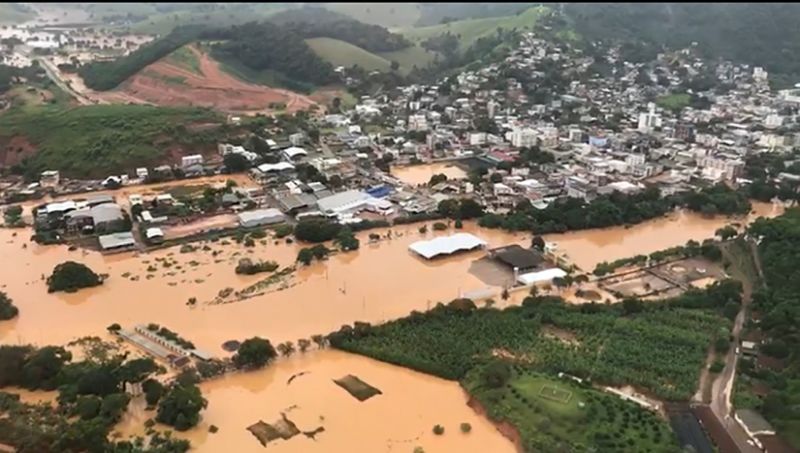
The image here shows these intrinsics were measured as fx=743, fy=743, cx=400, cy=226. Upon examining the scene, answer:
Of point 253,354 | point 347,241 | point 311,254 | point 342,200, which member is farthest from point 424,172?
point 253,354

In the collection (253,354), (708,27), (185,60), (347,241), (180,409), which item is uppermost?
(708,27)

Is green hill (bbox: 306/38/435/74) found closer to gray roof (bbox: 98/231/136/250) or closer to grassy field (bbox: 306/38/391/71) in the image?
grassy field (bbox: 306/38/391/71)

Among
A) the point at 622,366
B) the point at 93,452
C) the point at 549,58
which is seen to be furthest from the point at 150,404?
the point at 549,58

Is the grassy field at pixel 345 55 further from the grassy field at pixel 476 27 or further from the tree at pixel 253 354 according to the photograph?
the tree at pixel 253 354

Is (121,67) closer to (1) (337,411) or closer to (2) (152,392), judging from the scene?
(2) (152,392)

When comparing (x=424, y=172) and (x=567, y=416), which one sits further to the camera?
(x=424, y=172)

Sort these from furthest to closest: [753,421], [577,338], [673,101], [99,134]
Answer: [673,101], [99,134], [577,338], [753,421]

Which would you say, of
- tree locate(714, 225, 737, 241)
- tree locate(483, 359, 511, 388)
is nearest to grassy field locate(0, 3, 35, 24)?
tree locate(714, 225, 737, 241)
